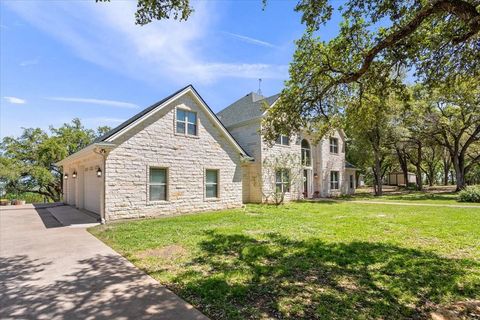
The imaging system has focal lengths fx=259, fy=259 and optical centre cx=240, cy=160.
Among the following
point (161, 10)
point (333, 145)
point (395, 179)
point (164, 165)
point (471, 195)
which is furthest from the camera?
point (395, 179)

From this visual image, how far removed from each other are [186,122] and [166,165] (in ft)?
8.15

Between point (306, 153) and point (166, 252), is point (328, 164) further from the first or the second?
point (166, 252)

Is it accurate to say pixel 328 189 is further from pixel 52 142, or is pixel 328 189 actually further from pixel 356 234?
pixel 52 142

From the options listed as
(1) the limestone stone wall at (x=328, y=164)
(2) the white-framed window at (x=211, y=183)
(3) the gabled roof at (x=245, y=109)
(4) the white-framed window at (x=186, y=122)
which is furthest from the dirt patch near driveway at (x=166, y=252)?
(1) the limestone stone wall at (x=328, y=164)

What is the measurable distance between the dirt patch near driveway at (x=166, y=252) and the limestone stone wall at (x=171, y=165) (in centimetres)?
508

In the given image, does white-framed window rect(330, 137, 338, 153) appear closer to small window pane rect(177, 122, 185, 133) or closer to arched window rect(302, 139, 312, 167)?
arched window rect(302, 139, 312, 167)

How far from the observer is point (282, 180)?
1778 centimetres

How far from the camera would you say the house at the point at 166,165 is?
35.3 ft

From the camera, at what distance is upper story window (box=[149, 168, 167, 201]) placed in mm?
11807

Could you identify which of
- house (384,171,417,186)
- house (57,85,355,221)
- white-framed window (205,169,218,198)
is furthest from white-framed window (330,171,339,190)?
house (384,171,417,186)

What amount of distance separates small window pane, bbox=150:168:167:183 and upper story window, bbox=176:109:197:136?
2164 millimetres

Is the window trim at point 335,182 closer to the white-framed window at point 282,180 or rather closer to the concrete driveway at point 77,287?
the white-framed window at point 282,180

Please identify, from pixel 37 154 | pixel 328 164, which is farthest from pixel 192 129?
pixel 37 154

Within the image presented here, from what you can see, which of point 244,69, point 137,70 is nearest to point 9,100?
point 137,70
